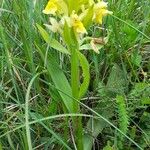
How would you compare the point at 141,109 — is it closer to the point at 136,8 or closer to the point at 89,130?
the point at 89,130

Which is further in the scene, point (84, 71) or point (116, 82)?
point (116, 82)

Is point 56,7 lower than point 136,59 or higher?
higher

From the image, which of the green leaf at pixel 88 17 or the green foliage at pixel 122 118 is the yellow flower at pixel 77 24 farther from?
the green foliage at pixel 122 118

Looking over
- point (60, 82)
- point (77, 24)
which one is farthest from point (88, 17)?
point (60, 82)

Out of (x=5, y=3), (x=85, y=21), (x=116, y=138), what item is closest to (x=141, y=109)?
(x=116, y=138)

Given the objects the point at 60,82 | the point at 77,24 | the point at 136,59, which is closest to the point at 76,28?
the point at 77,24

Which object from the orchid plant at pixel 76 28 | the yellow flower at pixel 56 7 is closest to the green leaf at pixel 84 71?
the orchid plant at pixel 76 28

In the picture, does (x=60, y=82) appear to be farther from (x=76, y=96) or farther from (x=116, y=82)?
(x=116, y=82)
